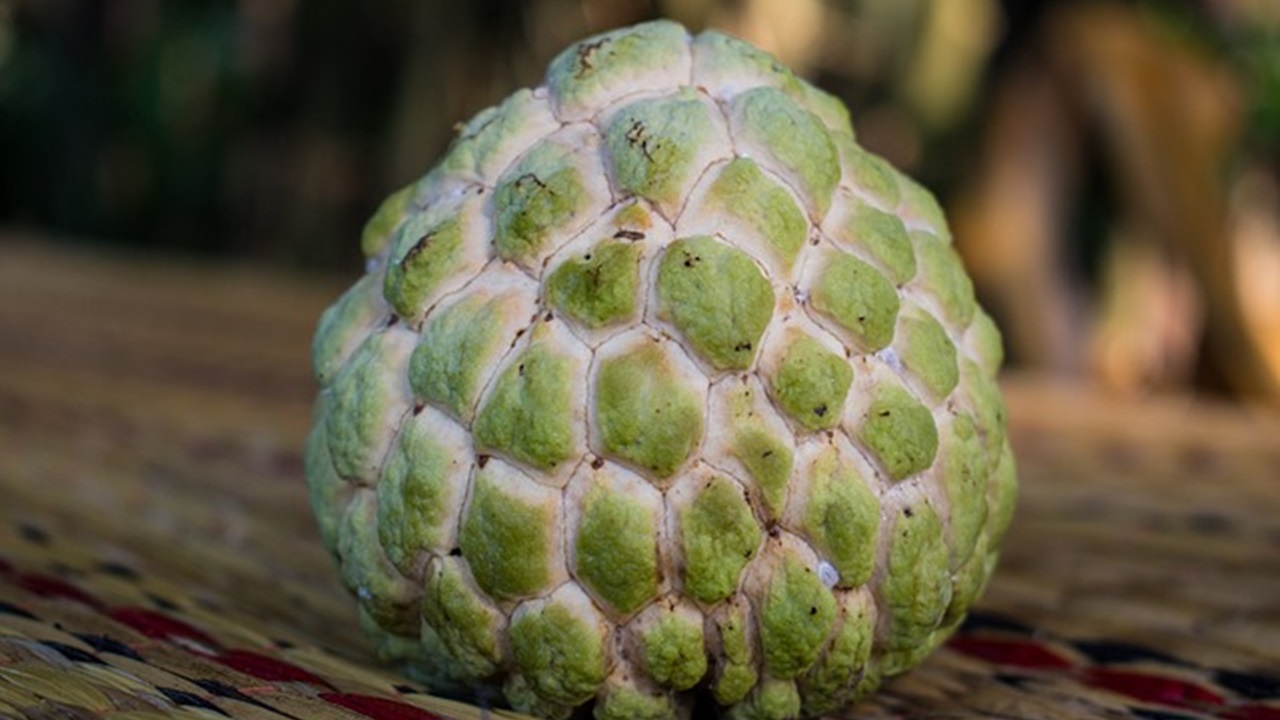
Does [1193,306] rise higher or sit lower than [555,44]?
lower

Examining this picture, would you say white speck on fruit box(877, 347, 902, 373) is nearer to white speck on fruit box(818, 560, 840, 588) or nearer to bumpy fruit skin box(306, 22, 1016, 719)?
bumpy fruit skin box(306, 22, 1016, 719)

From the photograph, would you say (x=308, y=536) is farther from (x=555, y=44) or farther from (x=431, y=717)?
(x=555, y=44)

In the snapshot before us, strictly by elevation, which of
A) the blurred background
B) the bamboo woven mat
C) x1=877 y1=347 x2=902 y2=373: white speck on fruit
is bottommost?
the bamboo woven mat

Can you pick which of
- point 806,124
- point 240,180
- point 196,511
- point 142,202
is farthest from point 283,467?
point 142,202

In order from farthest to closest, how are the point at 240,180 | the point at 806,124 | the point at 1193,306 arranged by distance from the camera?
the point at 240,180 < the point at 1193,306 < the point at 806,124

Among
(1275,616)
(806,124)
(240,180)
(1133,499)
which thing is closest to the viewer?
(806,124)

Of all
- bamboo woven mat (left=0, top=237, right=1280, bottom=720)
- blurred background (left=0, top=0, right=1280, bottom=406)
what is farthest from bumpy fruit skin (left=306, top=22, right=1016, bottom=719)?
blurred background (left=0, top=0, right=1280, bottom=406)

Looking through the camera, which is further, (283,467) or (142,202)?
(142,202)
